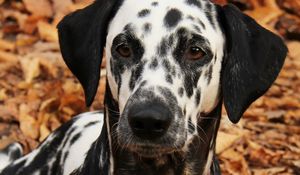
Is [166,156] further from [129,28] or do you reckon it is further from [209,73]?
[129,28]

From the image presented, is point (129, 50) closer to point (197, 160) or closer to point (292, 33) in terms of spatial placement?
point (197, 160)

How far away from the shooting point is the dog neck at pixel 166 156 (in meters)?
4.55

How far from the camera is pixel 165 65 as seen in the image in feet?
14.0

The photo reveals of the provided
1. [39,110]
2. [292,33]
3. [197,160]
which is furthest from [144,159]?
[292,33]

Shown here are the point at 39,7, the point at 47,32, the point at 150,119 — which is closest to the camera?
the point at 150,119

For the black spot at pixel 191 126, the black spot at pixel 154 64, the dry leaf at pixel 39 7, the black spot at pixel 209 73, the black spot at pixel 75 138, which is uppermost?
the black spot at pixel 154 64

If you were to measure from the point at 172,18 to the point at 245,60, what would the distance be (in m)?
0.46

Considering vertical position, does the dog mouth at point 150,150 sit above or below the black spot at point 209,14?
below

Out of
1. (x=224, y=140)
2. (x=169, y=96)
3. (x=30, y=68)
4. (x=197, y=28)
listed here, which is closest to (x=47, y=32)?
(x=30, y=68)

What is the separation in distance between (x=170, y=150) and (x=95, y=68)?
679 mm

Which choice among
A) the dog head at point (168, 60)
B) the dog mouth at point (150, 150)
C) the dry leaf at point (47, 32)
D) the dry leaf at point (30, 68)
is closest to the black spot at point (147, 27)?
the dog head at point (168, 60)

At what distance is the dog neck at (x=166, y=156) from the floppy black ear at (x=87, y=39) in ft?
0.52

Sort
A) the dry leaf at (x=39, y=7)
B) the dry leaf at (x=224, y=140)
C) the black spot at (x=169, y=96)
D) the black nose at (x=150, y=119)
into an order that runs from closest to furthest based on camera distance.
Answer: the black nose at (x=150, y=119)
the black spot at (x=169, y=96)
the dry leaf at (x=224, y=140)
the dry leaf at (x=39, y=7)

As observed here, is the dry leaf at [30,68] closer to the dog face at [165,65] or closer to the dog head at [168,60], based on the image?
the dog head at [168,60]
